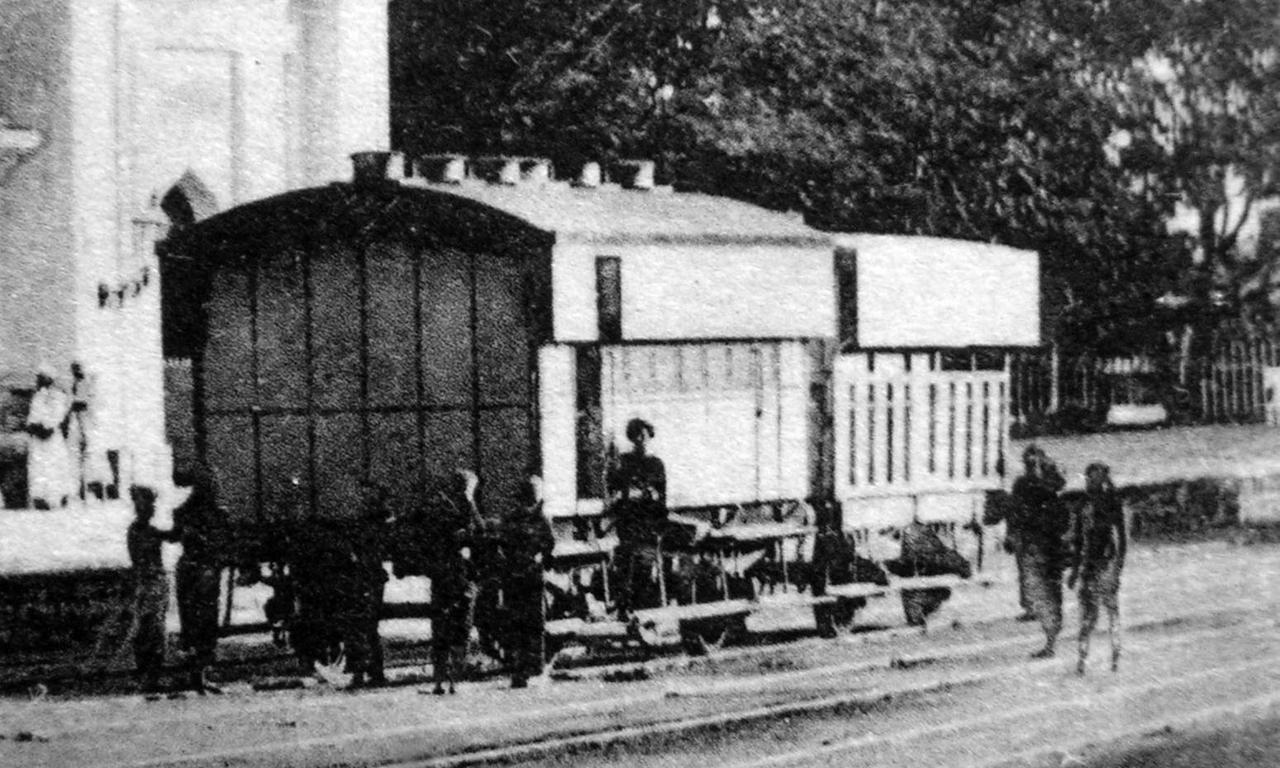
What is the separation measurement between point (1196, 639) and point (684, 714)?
6.39 ft

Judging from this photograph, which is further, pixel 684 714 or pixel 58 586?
pixel 684 714

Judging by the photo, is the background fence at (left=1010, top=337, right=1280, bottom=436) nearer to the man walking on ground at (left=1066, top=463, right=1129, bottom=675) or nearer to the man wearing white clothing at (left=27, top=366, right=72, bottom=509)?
the man walking on ground at (left=1066, top=463, right=1129, bottom=675)

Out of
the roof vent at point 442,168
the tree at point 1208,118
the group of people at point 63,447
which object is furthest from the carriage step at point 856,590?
the group of people at point 63,447

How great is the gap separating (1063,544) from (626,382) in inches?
71.4

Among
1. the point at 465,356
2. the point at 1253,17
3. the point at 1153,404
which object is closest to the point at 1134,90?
the point at 1253,17

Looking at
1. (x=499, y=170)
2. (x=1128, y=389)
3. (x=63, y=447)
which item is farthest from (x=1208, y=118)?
(x=63, y=447)

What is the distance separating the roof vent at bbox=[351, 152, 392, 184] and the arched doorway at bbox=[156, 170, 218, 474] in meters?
0.71

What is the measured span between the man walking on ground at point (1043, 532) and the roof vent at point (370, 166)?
8.26 feet

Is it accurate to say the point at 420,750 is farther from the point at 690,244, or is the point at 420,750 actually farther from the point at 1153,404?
the point at 1153,404

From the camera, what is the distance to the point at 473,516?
4.23 m

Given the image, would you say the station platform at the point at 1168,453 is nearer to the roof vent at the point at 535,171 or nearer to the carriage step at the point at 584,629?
the carriage step at the point at 584,629

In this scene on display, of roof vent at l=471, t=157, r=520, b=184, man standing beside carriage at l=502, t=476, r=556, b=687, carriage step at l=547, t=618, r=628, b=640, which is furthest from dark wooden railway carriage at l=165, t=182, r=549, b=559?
carriage step at l=547, t=618, r=628, b=640

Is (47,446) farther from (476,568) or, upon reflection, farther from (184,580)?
(476,568)

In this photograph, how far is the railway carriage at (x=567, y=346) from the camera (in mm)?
3760
